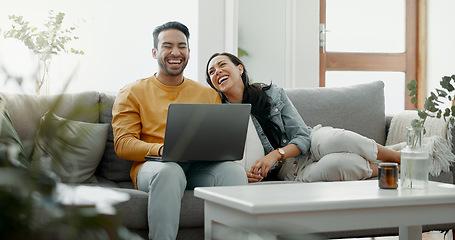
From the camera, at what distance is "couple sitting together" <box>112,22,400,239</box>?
7.13ft

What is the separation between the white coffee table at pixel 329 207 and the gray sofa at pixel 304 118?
0.54m

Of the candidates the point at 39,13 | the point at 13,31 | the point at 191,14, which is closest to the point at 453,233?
the point at 191,14

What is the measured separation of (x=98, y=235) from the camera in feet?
0.77

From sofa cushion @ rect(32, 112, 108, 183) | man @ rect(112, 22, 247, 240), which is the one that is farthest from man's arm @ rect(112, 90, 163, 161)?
sofa cushion @ rect(32, 112, 108, 183)

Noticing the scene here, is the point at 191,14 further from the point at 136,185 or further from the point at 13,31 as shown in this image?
the point at 136,185

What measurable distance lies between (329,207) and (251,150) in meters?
1.16

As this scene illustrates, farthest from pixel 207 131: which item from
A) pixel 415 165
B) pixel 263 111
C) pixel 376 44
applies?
pixel 376 44

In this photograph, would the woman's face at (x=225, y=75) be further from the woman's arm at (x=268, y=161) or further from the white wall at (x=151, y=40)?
the white wall at (x=151, y=40)

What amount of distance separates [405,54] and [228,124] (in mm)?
3111

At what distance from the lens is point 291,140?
107 inches

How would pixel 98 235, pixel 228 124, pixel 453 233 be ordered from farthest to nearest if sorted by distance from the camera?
pixel 453 233
pixel 228 124
pixel 98 235

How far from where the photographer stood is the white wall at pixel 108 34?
12.7ft

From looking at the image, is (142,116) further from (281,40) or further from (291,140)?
(281,40)

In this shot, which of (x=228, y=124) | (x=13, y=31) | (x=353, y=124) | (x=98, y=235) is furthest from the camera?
(x=13, y=31)
